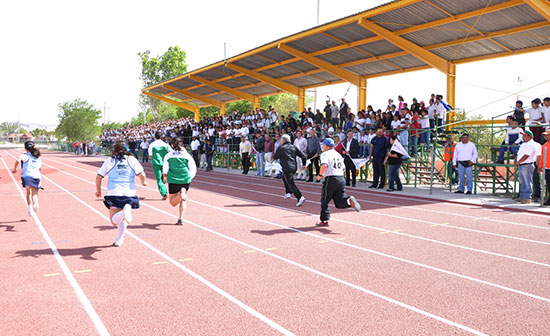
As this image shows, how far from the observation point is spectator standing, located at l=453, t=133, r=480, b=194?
48.9 ft

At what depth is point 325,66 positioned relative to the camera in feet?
82.6

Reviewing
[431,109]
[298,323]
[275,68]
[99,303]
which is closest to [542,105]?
[431,109]

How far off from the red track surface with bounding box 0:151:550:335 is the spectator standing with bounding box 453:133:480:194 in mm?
4297

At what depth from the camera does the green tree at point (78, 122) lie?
8125 centimetres

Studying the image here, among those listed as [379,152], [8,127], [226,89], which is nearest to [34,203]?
[379,152]

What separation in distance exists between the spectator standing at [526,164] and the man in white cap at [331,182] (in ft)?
20.7

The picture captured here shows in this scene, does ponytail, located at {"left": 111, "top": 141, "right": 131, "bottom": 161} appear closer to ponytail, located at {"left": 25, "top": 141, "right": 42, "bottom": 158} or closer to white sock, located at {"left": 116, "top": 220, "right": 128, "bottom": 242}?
white sock, located at {"left": 116, "top": 220, "right": 128, "bottom": 242}

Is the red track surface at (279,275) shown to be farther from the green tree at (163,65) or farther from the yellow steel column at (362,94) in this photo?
the green tree at (163,65)

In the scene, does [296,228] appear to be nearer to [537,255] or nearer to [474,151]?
[537,255]

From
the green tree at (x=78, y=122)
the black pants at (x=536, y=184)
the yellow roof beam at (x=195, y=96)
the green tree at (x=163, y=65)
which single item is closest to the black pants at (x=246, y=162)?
the black pants at (x=536, y=184)

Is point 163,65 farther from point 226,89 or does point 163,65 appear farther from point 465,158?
point 465,158

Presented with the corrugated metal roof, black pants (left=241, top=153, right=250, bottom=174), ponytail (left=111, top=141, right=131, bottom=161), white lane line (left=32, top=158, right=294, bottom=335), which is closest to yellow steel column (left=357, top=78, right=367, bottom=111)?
the corrugated metal roof

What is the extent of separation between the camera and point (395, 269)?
6.16 metres

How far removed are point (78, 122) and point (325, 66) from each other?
220 ft
